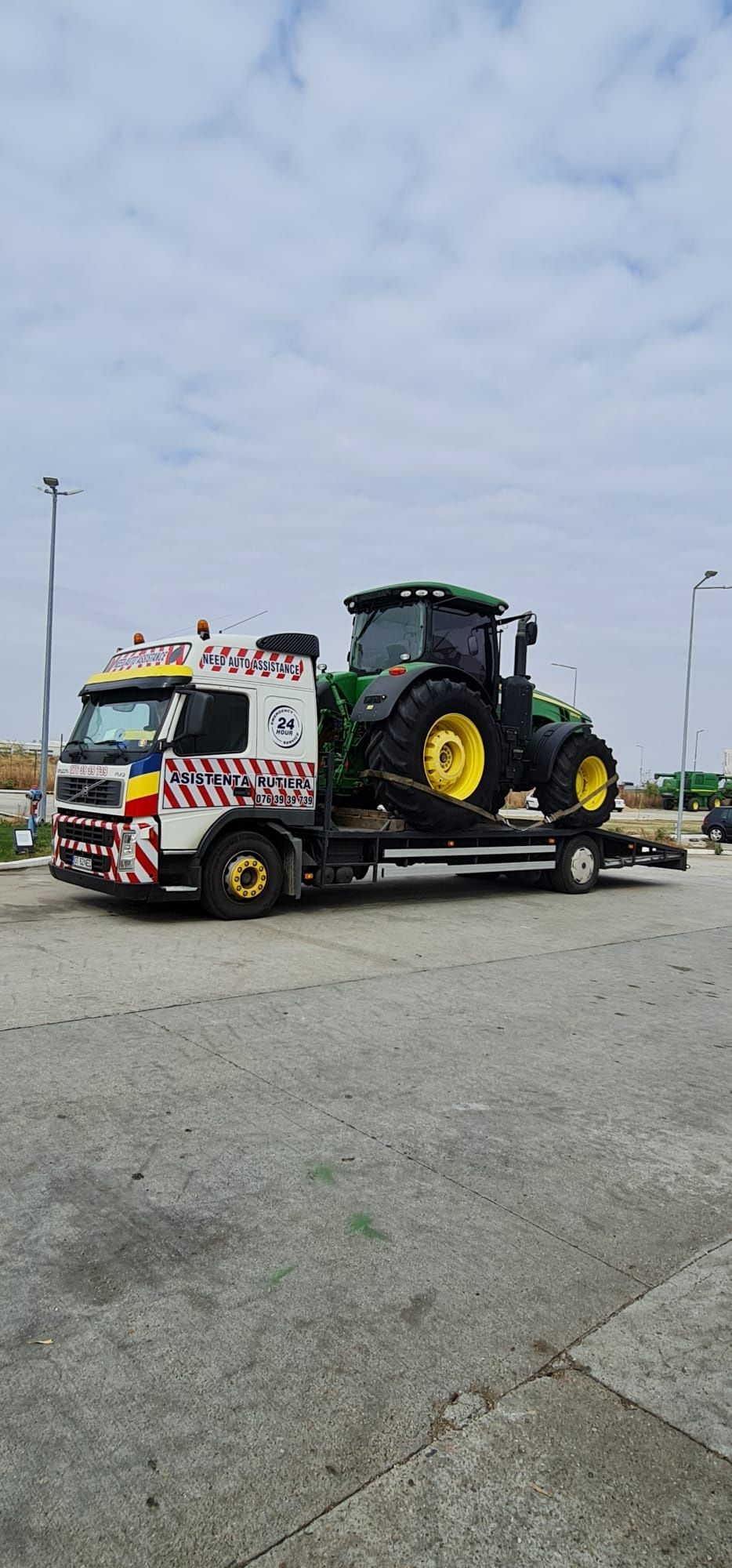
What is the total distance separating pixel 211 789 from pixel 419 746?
2.50 metres

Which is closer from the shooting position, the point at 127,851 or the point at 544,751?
the point at 127,851

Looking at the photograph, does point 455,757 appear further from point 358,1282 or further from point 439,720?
point 358,1282

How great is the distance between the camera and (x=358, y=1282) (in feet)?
9.99

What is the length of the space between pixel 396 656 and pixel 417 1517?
9.92m

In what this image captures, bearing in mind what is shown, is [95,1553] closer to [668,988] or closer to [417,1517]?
[417,1517]

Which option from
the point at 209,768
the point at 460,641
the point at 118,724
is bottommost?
the point at 209,768

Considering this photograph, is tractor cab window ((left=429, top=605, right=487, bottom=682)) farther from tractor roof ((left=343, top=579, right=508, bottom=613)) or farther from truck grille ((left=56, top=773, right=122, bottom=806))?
truck grille ((left=56, top=773, right=122, bottom=806))

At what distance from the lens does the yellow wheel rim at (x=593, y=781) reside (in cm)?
1329

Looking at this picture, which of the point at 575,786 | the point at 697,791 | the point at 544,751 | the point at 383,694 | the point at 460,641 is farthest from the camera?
the point at 697,791

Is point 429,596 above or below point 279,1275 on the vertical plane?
above

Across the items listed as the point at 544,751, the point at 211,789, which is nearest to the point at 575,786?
the point at 544,751

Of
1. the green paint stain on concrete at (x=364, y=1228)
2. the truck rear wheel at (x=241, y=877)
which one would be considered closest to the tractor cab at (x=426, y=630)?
the truck rear wheel at (x=241, y=877)

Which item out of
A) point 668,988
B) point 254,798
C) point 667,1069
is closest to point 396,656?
point 254,798

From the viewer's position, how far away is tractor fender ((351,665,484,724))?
34.2 ft
